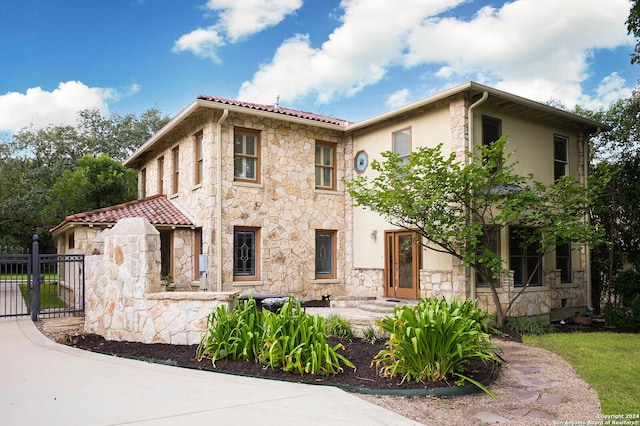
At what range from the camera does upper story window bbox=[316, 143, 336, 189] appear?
13.9m

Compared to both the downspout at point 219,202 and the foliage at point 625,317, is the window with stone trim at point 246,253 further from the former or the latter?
the foliage at point 625,317

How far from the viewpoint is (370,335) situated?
789 centimetres

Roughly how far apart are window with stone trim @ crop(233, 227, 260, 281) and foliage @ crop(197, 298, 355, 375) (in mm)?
5496

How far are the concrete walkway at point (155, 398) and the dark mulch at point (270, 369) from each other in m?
0.27

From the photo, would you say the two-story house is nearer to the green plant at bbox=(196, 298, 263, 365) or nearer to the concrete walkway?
the green plant at bbox=(196, 298, 263, 365)

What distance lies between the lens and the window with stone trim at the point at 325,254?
45.0ft

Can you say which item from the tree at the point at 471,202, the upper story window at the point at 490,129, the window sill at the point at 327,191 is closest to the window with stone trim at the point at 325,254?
the window sill at the point at 327,191

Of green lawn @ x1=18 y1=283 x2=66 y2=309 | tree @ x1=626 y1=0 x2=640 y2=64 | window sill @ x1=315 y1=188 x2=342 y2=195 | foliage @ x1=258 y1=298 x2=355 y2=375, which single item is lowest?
green lawn @ x1=18 y1=283 x2=66 y2=309

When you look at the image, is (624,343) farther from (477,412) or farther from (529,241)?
(477,412)

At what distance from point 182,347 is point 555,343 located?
6896mm

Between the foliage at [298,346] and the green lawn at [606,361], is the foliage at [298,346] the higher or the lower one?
the higher one

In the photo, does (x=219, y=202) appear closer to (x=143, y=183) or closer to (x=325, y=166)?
(x=325, y=166)

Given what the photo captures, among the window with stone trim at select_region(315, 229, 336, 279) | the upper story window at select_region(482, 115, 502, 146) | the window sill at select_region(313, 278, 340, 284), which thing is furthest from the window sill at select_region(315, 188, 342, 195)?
the upper story window at select_region(482, 115, 502, 146)

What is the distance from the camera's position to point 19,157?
3167 cm
